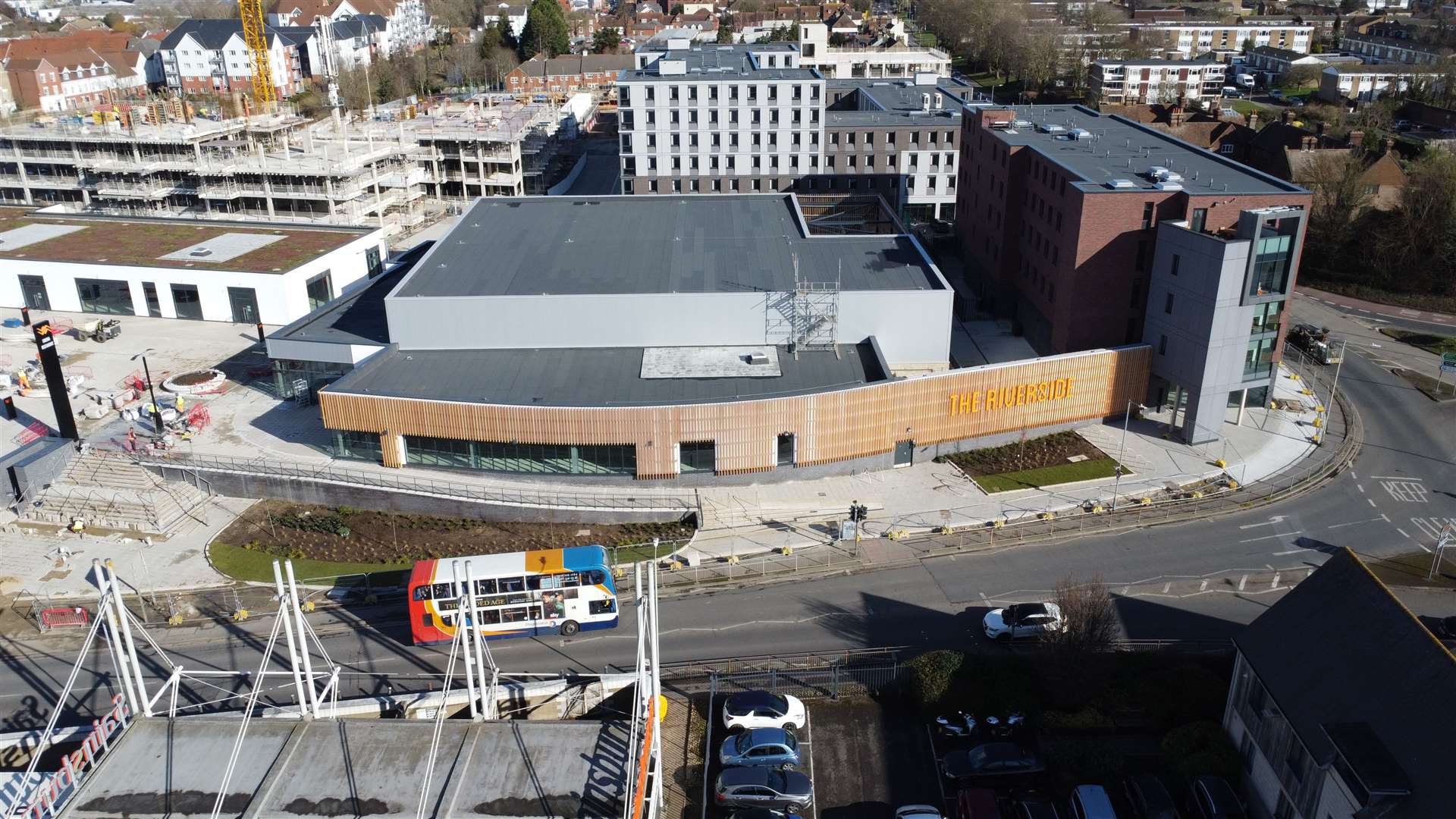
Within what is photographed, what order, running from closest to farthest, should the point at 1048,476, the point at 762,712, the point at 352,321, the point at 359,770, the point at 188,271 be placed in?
the point at 359,770 < the point at 762,712 < the point at 1048,476 < the point at 352,321 < the point at 188,271

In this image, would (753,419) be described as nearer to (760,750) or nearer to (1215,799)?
(760,750)

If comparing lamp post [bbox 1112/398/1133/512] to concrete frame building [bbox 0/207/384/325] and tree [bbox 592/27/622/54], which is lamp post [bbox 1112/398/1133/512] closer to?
concrete frame building [bbox 0/207/384/325]

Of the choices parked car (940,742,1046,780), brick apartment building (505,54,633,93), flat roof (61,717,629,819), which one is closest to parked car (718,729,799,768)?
flat roof (61,717,629,819)

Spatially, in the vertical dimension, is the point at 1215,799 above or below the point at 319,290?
below

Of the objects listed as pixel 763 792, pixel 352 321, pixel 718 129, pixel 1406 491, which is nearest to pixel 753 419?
pixel 763 792

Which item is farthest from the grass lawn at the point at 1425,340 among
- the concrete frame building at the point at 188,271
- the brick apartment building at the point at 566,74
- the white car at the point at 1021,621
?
the brick apartment building at the point at 566,74

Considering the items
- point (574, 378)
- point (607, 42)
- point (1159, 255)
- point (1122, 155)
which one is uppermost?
point (607, 42)
